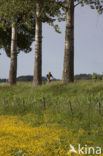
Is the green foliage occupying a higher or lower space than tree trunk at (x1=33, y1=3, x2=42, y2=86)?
lower

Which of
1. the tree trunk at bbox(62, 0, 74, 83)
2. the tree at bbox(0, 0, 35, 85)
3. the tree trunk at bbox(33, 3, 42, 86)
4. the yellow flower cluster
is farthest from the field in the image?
the tree at bbox(0, 0, 35, 85)

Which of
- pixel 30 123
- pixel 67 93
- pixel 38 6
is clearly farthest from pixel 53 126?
pixel 38 6

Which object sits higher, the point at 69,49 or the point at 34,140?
the point at 69,49

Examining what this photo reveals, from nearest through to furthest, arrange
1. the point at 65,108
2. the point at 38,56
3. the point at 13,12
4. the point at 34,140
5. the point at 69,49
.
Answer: the point at 34,140
the point at 65,108
the point at 69,49
the point at 38,56
the point at 13,12

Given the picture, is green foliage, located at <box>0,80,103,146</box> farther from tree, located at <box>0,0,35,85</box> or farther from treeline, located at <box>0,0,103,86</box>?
tree, located at <box>0,0,35,85</box>

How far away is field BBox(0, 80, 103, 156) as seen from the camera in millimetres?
11203

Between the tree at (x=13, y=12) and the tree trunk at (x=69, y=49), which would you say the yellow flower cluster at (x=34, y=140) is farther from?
the tree at (x=13, y=12)

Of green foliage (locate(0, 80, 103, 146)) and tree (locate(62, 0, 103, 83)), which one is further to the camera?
tree (locate(62, 0, 103, 83))

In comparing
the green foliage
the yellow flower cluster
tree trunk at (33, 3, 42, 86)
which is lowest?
the yellow flower cluster

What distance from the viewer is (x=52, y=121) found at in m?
16.6

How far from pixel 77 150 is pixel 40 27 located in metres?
20.9

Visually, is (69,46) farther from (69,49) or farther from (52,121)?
(52,121)

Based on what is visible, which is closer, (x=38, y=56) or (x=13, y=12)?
(x=38, y=56)

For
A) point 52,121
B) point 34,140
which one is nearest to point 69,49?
point 52,121
